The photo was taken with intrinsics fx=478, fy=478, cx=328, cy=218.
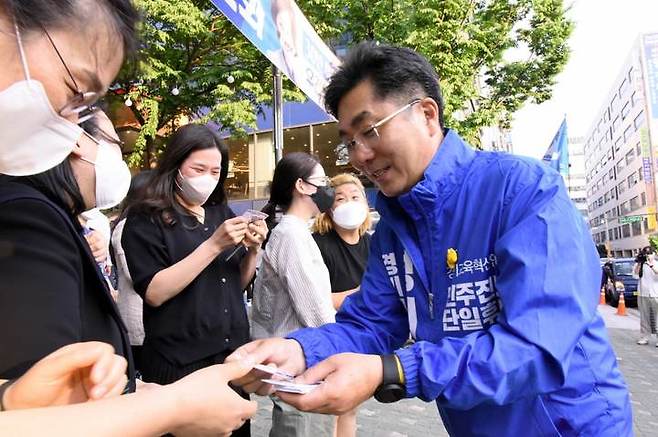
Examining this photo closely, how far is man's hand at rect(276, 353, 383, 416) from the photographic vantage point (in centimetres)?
129

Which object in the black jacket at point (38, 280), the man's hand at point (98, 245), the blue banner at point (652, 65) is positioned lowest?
the black jacket at point (38, 280)

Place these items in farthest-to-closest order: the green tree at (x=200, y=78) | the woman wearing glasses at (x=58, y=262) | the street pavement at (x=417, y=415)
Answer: the green tree at (x=200, y=78)
the street pavement at (x=417, y=415)
the woman wearing glasses at (x=58, y=262)

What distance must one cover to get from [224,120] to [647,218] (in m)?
53.6

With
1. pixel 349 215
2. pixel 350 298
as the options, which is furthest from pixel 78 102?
pixel 349 215

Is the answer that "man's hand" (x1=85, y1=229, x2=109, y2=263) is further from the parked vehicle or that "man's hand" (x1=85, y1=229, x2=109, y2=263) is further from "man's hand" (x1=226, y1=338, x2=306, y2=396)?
the parked vehicle

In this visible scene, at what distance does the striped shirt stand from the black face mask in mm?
270

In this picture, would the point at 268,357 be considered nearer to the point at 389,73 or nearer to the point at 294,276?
the point at 389,73

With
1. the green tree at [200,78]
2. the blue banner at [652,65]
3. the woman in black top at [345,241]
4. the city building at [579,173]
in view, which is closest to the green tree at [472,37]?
the green tree at [200,78]

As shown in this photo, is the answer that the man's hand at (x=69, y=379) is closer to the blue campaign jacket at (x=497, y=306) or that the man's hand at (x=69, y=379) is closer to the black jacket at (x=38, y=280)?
the black jacket at (x=38, y=280)

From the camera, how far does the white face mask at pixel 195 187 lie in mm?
2607

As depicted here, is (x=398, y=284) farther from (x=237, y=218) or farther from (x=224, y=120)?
(x=224, y=120)

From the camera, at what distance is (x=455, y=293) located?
1497mm

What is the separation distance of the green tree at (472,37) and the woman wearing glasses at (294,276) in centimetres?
826

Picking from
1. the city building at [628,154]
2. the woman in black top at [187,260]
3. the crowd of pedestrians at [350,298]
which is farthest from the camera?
the city building at [628,154]
